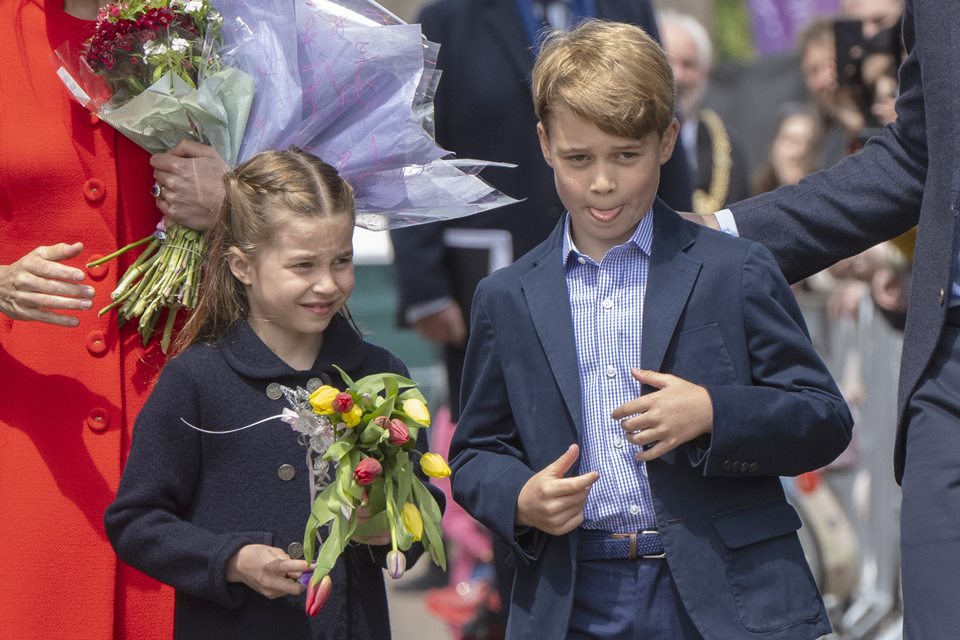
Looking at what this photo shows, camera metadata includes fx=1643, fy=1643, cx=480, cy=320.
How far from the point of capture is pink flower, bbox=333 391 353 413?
117 inches

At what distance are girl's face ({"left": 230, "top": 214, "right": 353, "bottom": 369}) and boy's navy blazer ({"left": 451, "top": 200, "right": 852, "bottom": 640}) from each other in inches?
12.7

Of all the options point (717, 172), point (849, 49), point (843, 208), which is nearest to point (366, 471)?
point (843, 208)

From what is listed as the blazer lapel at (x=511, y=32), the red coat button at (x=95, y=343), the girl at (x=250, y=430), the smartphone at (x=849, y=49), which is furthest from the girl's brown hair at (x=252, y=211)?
the smartphone at (x=849, y=49)

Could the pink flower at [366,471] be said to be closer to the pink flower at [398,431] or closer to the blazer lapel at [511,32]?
the pink flower at [398,431]

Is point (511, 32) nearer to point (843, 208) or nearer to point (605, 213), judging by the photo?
point (843, 208)

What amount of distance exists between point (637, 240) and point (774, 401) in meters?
0.46

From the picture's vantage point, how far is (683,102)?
24.7 ft

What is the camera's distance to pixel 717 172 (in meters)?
7.52

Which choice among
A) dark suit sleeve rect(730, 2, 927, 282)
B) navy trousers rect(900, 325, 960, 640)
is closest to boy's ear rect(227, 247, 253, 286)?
dark suit sleeve rect(730, 2, 927, 282)

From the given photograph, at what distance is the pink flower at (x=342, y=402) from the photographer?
297 centimetres

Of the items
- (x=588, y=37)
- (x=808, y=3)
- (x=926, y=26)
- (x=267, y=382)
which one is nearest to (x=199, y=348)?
(x=267, y=382)

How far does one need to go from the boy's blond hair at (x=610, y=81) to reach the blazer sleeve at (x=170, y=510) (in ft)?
3.11

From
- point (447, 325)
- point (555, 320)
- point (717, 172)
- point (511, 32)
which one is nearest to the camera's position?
point (555, 320)

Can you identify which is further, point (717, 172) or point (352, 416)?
point (717, 172)
